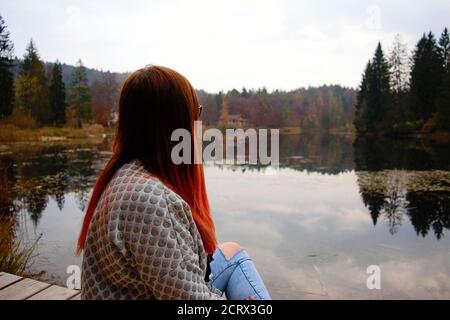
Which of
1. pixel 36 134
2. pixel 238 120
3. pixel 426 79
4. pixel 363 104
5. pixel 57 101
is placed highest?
pixel 426 79

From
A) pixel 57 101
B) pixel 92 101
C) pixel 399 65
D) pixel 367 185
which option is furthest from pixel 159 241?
pixel 92 101

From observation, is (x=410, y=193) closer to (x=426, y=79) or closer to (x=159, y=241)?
(x=159, y=241)

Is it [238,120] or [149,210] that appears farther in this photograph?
[238,120]

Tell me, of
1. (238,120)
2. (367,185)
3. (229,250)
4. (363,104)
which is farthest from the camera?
(238,120)

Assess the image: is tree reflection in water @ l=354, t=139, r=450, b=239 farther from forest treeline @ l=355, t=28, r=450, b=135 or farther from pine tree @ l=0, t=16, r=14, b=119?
pine tree @ l=0, t=16, r=14, b=119

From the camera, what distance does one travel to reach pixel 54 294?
2.27 metres

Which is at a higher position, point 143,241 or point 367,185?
Result: point 143,241

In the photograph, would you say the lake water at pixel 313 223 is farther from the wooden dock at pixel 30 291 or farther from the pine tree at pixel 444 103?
the pine tree at pixel 444 103

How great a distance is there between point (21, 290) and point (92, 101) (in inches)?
2114

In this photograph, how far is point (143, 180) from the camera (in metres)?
1.01

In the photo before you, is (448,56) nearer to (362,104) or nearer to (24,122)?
(362,104)

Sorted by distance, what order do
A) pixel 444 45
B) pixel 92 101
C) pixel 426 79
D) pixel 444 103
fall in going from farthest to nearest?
pixel 92 101, pixel 444 45, pixel 426 79, pixel 444 103

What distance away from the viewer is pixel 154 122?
1.13m

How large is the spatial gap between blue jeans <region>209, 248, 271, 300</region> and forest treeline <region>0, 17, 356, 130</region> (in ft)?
5.48
